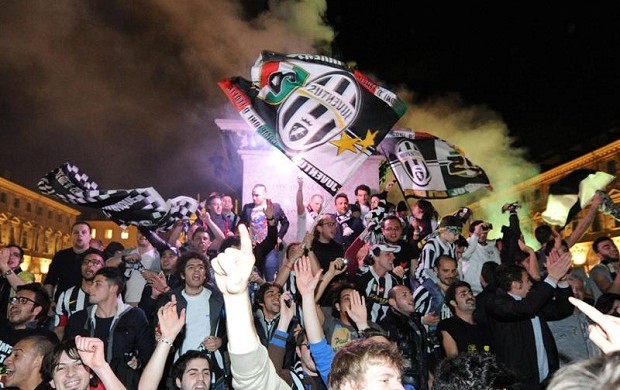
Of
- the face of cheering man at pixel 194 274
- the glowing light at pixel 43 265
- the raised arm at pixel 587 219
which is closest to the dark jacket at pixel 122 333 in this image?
the face of cheering man at pixel 194 274

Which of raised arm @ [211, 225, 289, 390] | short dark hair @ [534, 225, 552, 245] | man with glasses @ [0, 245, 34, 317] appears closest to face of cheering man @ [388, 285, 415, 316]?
short dark hair @ [534, 225, 552, 245]

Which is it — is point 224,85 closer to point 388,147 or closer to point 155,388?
point 388,147

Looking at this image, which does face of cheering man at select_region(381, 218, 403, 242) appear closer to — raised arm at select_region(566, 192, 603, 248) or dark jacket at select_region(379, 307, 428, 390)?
raised arm at select_region(566, 192, 603, 248)

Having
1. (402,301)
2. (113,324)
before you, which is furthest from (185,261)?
(402,301)

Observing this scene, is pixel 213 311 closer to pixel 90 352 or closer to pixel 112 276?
pixel 112 276

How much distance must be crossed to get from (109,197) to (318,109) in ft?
11.7

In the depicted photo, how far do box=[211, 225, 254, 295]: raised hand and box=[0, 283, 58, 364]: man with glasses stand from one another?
10.7ft

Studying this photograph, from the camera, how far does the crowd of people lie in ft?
9.86

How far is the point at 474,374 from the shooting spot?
3277 millimetres

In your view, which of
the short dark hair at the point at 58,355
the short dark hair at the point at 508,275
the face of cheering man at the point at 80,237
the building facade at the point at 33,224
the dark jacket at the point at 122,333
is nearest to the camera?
the short dark hair at the point at 58,355

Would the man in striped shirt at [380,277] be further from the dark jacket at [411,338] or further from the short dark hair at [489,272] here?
the short dark hair at [489,272]

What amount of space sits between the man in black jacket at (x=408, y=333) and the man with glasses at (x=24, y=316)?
11.1 feet

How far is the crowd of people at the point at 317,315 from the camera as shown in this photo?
301 cm

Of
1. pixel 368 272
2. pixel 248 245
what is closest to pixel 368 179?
pixel 368 272
